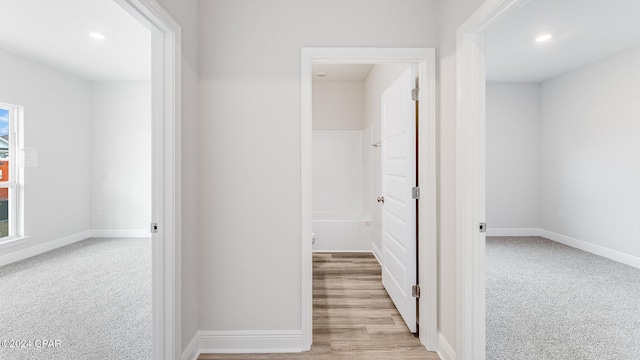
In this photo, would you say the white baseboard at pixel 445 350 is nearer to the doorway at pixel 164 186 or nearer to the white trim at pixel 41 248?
the doorway at pixel 164 186

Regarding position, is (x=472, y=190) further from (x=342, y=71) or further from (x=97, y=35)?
(x=97, y=35)

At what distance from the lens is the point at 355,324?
8.04 ft

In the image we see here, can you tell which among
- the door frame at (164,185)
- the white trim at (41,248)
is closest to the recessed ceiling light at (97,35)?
the door frame at (164,185)

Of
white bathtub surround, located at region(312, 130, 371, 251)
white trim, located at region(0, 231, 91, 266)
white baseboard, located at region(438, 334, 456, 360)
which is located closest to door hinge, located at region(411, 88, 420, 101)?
white baseboard, located at region(438, 334, 456, 360)

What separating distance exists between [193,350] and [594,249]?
17.8 feet

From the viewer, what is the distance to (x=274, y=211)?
212 centimetres

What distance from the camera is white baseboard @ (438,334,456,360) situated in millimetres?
1894

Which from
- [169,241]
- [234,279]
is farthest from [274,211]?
[169,241]

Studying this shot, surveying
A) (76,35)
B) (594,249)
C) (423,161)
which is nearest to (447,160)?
(423,161)

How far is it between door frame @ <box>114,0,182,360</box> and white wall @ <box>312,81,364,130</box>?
3690mm

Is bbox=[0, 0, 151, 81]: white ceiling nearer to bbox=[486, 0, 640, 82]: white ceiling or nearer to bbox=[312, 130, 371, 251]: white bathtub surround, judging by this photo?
bbox=[312, 130, 371, 251]: white bathtub surround

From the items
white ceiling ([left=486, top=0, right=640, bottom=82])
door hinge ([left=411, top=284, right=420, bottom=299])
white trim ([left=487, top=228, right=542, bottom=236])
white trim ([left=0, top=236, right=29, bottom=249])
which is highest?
white ceiling ([left=486, top=0, right=640, bottom=82])

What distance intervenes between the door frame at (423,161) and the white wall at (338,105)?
10.5 ft

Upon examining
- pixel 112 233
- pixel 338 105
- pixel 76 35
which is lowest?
pixel 112 233
